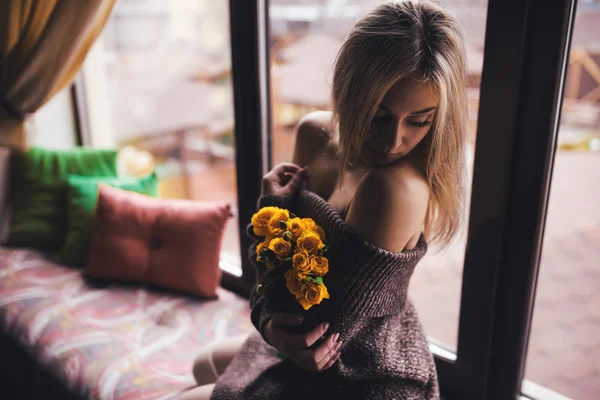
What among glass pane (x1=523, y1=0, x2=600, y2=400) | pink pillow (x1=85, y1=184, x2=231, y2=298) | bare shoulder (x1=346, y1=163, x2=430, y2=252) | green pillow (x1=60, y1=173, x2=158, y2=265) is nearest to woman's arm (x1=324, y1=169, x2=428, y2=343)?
bare shoulder (x1=346, y1=163, x2=430, y2=252)

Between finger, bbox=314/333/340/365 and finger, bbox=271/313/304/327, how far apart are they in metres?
0.06

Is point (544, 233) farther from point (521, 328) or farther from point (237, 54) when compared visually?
point (237, 54)

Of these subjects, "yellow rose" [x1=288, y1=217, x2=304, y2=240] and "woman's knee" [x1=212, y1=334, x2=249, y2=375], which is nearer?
"yellow rose" [x1=288, y1=217, x2=304, y2=240]

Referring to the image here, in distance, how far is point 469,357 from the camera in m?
1.37

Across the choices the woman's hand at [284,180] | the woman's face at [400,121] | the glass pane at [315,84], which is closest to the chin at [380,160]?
the woman's face at [400,121]

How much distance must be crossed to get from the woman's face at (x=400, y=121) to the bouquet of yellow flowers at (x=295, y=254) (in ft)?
0.63

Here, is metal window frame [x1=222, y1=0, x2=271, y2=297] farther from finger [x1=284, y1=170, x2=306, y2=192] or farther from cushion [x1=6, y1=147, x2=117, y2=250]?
cushion [x1=6, y1=147, x2=117, y2=250]

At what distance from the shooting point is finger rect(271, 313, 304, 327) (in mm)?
1033

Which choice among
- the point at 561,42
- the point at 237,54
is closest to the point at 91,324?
the point at 237,54

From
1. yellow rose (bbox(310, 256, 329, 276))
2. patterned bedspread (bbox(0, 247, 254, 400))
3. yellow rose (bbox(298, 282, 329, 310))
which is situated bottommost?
patterned bedspread (bbox(0, 247, 254, 400))

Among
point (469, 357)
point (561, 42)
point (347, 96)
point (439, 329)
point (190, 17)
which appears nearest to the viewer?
point (347, 96)

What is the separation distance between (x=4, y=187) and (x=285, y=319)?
183 centimetres

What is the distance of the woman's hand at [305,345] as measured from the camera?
3.33 feet

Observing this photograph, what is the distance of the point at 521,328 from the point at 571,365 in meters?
0.31
